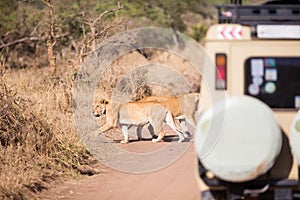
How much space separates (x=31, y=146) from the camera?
888 centimetres

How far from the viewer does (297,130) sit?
5246 millimetres

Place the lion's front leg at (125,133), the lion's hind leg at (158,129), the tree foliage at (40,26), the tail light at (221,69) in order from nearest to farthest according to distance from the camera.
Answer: the tail light at (221,69), the lion's front leg at (125,133), the lion's hind leg at (158,129), the tree foliage at (40,26)

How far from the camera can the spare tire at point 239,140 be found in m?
5.02

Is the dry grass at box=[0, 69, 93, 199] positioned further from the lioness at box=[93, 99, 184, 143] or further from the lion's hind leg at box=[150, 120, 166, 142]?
the lion's hind leg at box=[150, 120, 166, 142]

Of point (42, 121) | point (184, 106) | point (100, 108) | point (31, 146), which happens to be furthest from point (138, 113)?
point (31, 146)

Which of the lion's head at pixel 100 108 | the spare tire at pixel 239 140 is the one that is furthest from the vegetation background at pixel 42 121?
the spare tire at pixel 239 140

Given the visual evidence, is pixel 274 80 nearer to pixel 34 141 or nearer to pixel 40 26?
pixel 34 141

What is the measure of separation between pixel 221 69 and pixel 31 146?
13.0 ft

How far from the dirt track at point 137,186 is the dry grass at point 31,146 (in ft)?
1.13

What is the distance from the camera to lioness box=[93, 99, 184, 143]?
455 inches

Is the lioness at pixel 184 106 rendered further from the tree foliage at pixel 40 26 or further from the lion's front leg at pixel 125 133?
the tree foliage at pixel 40 26

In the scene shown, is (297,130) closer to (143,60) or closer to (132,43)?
(132,43)

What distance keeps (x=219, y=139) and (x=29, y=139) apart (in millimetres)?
4404

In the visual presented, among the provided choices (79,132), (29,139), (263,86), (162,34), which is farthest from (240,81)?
(162,34)
